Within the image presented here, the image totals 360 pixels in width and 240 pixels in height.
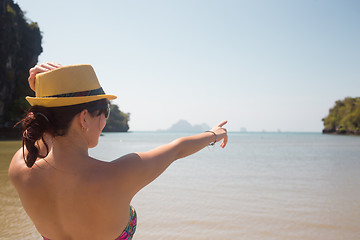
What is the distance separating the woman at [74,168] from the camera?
1129 mm

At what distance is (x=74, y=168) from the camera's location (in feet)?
3.73

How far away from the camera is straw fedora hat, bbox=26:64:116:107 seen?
1.12 meters

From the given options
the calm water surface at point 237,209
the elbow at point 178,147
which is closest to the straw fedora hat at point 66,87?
the elbow at point 178,147

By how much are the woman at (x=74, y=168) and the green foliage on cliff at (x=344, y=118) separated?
268ft

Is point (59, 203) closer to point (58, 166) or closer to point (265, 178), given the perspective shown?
point (58, 166)

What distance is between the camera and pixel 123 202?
1.20 metres

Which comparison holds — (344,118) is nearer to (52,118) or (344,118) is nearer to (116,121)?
(116,121)

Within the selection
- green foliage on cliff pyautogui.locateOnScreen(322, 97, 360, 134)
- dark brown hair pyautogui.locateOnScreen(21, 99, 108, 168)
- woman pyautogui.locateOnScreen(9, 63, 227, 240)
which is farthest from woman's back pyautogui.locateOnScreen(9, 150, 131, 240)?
green foliage on cliff pyautogui.locateOnScreen(322, 97, 360, 134)

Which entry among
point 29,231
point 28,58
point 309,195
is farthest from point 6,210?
point 28,58

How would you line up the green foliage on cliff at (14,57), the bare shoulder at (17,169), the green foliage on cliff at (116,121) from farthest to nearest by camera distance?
the green foliage on cliff at (116,121) → the green foliage on cliff at (14,57) → the bare shoulder at (17,169)

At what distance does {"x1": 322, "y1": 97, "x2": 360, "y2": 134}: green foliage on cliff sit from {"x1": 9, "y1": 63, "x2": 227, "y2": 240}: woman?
81.6m

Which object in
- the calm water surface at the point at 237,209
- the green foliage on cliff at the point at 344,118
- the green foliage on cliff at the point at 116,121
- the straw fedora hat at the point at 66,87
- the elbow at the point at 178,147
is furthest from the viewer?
the green foliage on cliff at the point at 116,121

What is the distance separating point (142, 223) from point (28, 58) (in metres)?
44.7

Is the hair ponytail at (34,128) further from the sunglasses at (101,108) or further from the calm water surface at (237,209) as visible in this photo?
the calm water surface at (237,209)
